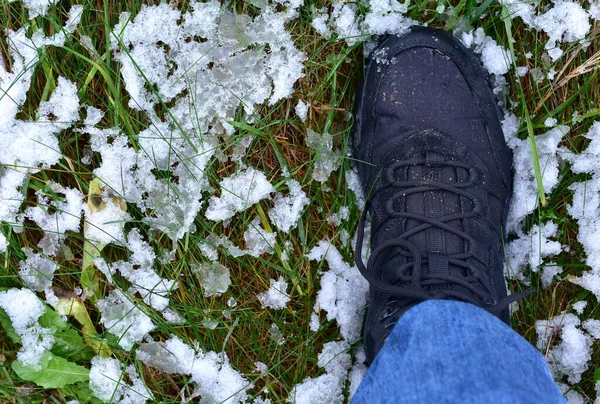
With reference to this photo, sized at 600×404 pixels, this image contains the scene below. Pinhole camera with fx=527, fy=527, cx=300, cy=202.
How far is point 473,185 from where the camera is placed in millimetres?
1114

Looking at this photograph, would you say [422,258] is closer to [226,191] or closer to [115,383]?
[226,191]

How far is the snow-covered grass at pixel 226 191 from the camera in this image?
113 centimetres

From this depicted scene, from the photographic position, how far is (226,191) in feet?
3.74

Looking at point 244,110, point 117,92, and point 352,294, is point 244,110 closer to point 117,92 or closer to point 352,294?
point 117,92

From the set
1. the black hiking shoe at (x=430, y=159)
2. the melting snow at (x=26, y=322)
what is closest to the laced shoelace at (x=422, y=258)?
the black hiking shoe at (x=430, y=159)

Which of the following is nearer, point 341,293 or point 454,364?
point 454,364

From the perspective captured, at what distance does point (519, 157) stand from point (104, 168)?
91 centimetres

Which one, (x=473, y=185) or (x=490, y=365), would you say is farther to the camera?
(x=473, y=185)

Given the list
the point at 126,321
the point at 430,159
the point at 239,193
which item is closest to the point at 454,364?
the point at 430,159

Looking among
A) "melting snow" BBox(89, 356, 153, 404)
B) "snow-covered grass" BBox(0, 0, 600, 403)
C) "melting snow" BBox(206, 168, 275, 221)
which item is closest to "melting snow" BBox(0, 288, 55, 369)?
"snow-covered grass" BBox(0, 0, 600, 403)

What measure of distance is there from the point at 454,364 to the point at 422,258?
32 cm

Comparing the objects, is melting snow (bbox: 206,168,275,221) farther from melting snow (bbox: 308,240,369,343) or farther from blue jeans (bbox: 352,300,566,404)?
blue jeans (bbox: 352,300,566,404)

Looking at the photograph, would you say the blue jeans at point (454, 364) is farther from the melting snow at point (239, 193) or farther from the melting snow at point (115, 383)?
the melting snow at point (115, 383)

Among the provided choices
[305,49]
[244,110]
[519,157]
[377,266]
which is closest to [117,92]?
[244,110]
